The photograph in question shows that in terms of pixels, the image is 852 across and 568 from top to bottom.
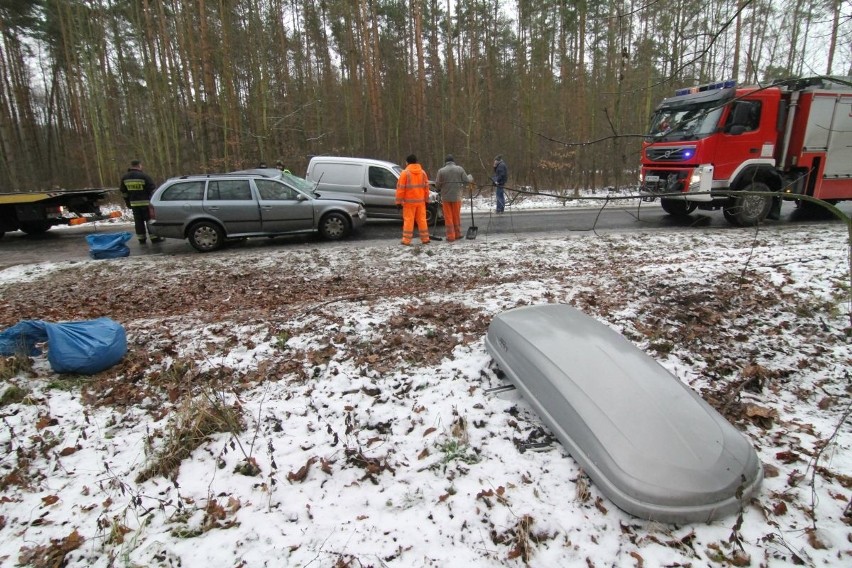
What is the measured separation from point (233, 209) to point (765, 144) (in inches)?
479

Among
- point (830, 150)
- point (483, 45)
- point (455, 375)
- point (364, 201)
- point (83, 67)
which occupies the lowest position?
point (455, 375)

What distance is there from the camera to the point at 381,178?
12.1 meters

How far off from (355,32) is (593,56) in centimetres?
1227

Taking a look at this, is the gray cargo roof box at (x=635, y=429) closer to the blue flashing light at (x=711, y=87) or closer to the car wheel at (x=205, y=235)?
the car wheel at (x=205, y=235)

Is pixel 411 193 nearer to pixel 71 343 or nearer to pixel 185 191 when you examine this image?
pixel 185 191

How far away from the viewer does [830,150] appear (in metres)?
10.4

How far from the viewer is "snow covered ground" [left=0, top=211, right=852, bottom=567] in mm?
2465

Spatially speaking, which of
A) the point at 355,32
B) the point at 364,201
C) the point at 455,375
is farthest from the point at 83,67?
the point at 455,375

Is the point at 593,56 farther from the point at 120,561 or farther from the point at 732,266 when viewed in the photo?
the point at 120,561

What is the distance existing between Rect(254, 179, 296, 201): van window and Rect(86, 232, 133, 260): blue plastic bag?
3058mm

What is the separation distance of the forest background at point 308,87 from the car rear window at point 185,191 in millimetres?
9759

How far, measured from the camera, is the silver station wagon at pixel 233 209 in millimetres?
9719

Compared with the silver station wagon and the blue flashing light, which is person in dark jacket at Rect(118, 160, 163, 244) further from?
the blue flashing light

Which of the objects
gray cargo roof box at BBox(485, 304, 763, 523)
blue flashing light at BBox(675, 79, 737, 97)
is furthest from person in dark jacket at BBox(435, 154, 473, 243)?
gray cargo roof box at BBox(485, 304, 763, 523)
